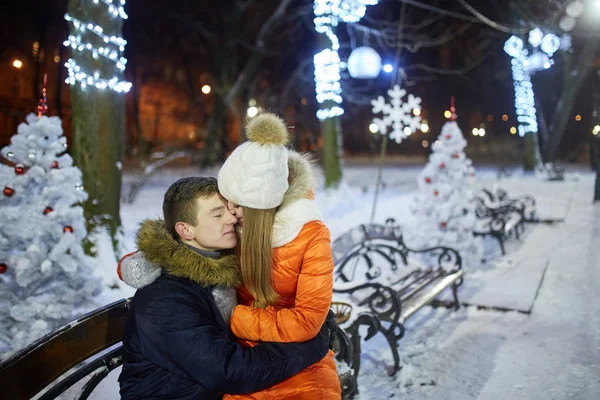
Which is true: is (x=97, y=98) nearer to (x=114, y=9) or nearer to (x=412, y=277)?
(x=114, y=9)

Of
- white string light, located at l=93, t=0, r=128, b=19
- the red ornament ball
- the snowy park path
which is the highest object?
white string light, located at l=93, t=0, r=128, b=19

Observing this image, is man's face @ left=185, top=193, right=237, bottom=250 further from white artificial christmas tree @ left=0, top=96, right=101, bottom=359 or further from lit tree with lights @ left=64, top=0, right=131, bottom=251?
lit tree with lights @ left=64, top=0, right=131, bottom=251

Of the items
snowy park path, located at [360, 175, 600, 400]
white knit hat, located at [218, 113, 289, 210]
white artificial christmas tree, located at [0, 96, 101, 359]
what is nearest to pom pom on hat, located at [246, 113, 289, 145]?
white knit hat, located at [218, 113, 289, 210]

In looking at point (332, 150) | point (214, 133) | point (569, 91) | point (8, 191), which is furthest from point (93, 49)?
point (569, 91)

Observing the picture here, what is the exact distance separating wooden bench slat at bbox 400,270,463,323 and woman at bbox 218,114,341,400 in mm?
2316

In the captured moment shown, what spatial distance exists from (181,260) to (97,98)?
4411 millimetres

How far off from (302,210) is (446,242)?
17.4ft

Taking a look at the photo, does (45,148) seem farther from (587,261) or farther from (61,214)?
(587,261)

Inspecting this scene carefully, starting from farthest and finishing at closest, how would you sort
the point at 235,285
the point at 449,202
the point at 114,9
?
the point at 449,202 < the point at 114,9 < the point at 235,285

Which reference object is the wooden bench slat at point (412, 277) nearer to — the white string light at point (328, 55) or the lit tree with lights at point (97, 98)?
the lit tree with lights at point (97, 98)

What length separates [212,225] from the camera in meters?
2.45

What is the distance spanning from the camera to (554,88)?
28641 mm

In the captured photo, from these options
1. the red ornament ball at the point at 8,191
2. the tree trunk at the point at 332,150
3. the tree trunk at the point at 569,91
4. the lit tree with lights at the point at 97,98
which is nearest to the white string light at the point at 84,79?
the lit tree with lights at the point at 97,98

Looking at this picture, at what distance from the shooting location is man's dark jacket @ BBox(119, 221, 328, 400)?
2223 mm
